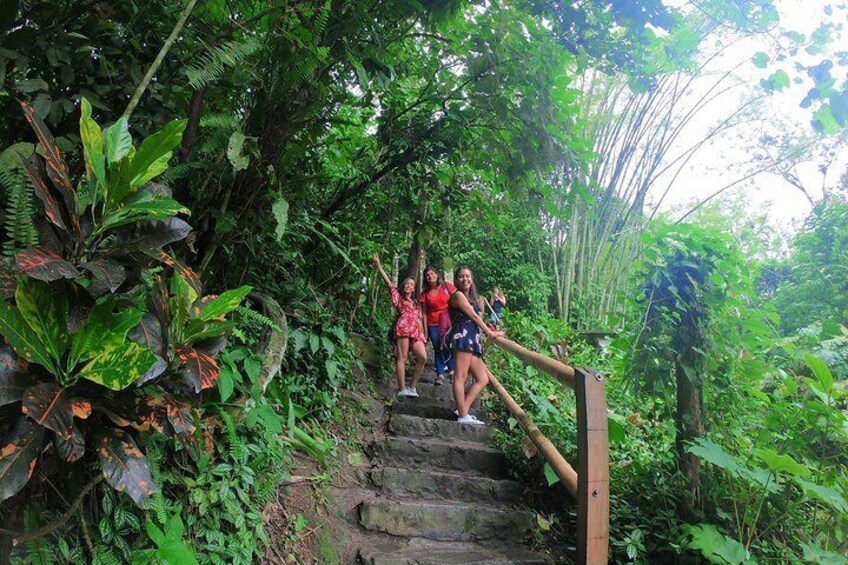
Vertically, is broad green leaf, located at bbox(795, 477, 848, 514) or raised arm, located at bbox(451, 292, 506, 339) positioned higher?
raised arm, located at bbox(451, 292, 506, 339)

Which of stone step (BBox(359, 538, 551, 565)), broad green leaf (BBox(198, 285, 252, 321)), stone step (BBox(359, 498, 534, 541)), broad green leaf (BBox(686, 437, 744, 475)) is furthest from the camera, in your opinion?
stone step (BBox(359, 498, 534, 541))

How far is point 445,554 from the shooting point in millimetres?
2373

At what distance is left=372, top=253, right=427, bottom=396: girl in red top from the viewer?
4.20 meters

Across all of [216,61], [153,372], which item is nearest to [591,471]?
[153,372]

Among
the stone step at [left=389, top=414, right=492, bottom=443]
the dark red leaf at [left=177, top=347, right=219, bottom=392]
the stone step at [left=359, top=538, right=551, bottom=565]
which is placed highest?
the dark red leaf at [left=177, top=347, right=219, bottom=392]

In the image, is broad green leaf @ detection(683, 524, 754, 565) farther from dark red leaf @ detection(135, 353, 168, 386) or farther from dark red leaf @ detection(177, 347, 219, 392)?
dark red leaf @ detection(135, 353, 168, 386)

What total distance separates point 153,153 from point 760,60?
213 cm

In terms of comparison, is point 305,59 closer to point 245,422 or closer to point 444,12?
point 444,12

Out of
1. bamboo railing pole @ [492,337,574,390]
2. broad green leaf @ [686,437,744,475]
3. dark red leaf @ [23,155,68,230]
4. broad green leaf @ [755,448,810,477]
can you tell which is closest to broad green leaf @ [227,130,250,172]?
dark red leaf @ [23,155,68,230]

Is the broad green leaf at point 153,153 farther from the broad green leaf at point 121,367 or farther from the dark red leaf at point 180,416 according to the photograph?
the dark red leaf at point 180,416

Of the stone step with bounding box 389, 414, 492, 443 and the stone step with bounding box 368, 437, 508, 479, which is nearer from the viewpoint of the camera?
the stone step with bounding box 368, 437, 508, 479

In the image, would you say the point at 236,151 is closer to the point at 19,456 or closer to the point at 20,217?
the point at 20,217

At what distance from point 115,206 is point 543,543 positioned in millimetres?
2485

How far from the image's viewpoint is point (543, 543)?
8.21ft
